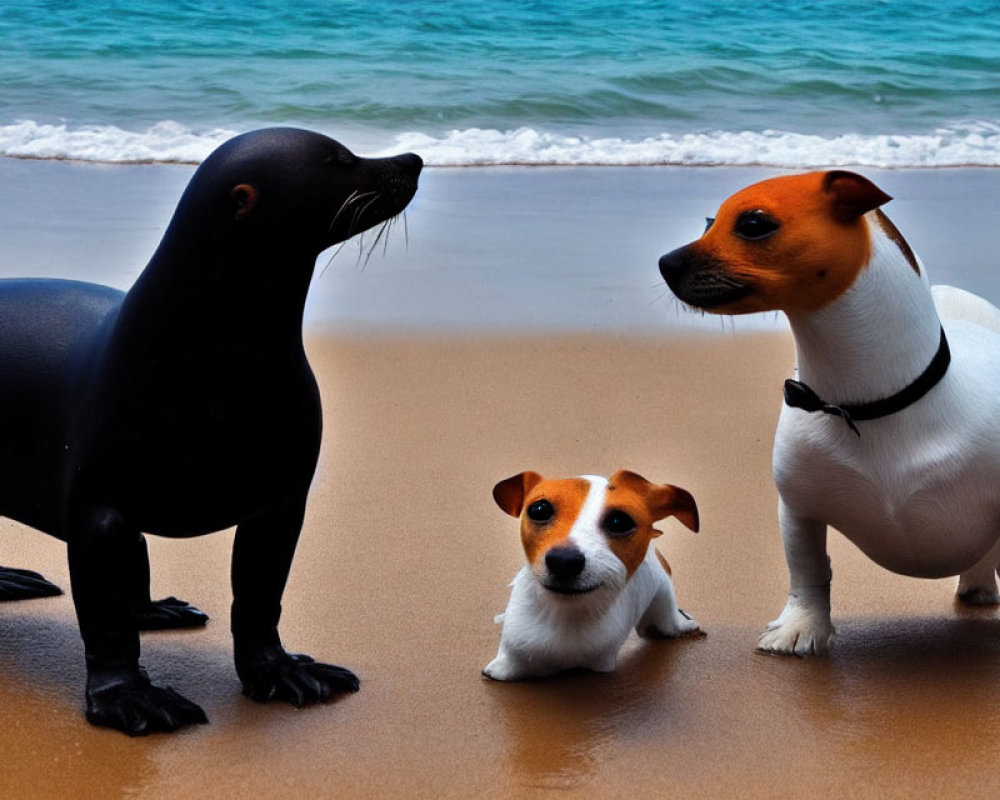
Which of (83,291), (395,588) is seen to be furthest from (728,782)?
(83,291)

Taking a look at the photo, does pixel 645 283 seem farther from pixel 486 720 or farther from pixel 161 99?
pixel 161 99

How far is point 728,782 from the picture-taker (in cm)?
293

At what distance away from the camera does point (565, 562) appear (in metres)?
3.10

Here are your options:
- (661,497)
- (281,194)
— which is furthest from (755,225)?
(281,194)

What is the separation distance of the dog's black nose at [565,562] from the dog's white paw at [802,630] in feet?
2.04

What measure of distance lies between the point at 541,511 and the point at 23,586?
4.45ft

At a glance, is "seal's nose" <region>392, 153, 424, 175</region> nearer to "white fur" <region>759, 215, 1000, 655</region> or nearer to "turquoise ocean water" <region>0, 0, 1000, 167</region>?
"white fur" <region>759, 215, 1000, 655</region>

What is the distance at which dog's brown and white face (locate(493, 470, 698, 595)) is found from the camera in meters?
3.12

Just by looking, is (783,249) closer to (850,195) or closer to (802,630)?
(850,195)

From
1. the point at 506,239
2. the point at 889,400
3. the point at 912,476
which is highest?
the point at 889,400

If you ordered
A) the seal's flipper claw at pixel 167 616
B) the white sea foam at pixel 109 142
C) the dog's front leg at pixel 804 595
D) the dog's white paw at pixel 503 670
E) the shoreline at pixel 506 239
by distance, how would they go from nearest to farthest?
the dog's white paw at pixel 503 670, the dog's front leg at pixel 804 595, the seal's flipper claw at pixel 167 616, the shoreline at pixel 506 239, the white sea foam at pixel 109 142

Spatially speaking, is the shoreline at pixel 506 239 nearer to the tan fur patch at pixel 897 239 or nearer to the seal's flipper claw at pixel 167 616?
the tan fur patch at pixel 897 239

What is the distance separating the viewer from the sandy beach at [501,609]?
2.97 meters

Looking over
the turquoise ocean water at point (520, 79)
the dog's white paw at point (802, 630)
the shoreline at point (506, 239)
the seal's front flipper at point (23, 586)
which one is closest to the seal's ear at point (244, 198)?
the seal's front flipper at point (23, 586)
